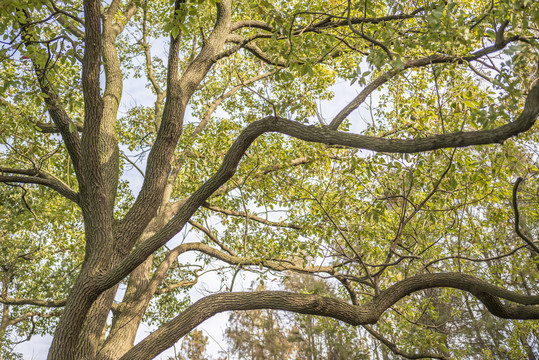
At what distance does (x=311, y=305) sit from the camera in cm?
423

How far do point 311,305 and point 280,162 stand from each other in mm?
3706

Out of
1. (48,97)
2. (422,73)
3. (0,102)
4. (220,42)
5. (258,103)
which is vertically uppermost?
(258,103)

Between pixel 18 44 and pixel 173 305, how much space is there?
8363mm

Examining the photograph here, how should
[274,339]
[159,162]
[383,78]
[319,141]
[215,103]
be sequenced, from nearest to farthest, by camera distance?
[319,141]
[383,78]
[159,162]
[215,103]
[274,339]

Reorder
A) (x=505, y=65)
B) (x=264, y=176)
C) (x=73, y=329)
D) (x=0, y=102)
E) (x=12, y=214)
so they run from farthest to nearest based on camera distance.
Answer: (x=12, y=214) < (x=264, y=176) < (x=0, y=102) < (x=73, y=329) < (x=505, y=65)

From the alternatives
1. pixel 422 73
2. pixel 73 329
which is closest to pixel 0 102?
pixel 73 329

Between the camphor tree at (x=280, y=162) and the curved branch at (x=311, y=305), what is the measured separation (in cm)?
2

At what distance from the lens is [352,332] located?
903 cm

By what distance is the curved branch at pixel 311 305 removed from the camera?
425cm

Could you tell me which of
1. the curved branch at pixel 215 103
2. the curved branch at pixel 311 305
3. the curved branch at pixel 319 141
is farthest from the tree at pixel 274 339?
the curved branch at pixel 319 141

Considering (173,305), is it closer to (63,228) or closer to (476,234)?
(63,228)

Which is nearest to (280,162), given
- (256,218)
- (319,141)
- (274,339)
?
(256,218)

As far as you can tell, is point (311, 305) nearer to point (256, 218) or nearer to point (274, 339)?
point (256, 218)

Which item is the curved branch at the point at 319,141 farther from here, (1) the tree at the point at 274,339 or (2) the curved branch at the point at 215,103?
(1) the tree at the point at 274,339
